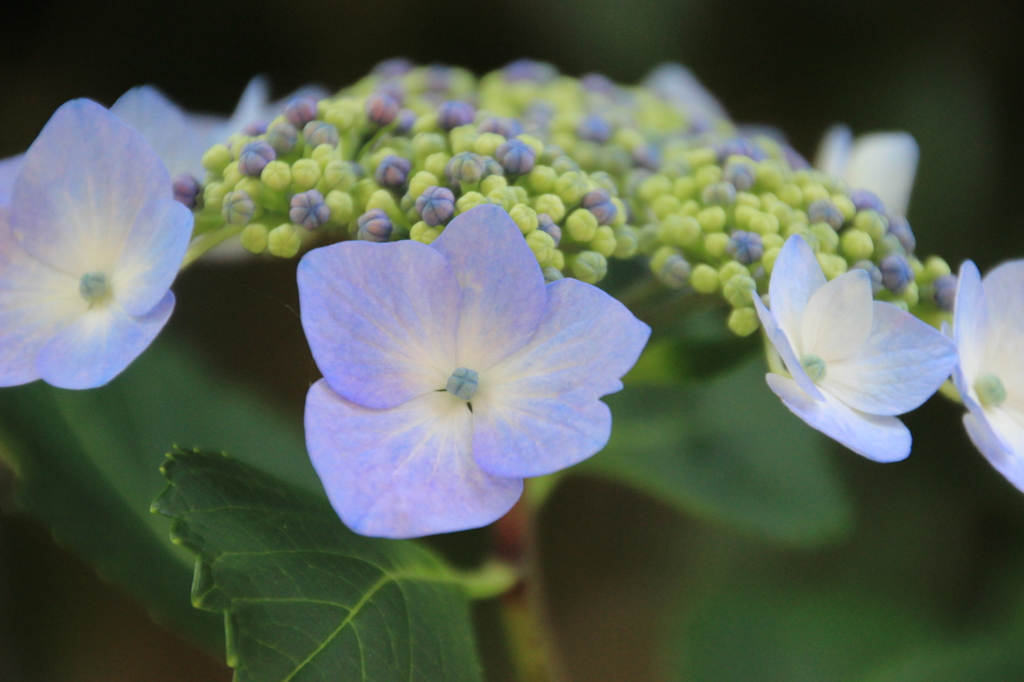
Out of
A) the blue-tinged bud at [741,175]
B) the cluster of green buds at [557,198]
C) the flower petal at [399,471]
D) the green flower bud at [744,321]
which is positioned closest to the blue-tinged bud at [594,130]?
the cluster of green buds at [557,198]

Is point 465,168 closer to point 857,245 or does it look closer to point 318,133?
point 318,133

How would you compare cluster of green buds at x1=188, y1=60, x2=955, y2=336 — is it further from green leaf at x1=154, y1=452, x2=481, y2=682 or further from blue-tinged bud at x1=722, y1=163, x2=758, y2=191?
green leaf at x1=154, y1=452, x2=481, y2=682

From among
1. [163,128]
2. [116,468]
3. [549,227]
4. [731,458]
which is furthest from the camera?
[731,458]

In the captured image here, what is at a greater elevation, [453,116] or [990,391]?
[453,116]

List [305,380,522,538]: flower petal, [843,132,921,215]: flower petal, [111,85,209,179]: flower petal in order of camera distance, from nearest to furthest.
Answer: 1. [305,380,522,538]: flower petal
2. [111,85,209,179]: flower petal
3. [843,132,921,215]: flower petal

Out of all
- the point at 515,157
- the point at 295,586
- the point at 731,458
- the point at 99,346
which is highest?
the point at 515,157

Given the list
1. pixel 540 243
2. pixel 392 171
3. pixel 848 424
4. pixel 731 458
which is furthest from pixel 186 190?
pixel 731 458

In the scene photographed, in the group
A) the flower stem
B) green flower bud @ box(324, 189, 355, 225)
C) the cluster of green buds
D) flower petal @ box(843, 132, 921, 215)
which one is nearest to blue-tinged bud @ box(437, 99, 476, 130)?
the cluster of green buds
